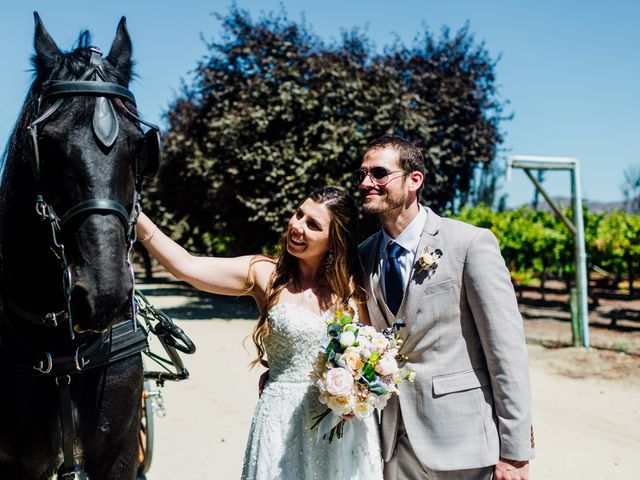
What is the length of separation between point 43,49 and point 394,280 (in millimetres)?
1795

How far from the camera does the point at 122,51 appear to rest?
2363mm

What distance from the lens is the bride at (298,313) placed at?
104 inches

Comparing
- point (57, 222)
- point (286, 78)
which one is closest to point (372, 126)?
point (286, 78)

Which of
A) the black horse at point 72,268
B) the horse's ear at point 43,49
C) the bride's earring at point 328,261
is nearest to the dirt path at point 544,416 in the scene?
the black horse at point 72,268

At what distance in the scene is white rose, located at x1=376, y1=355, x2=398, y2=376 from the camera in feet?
7.67

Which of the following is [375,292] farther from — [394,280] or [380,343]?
[380,343]

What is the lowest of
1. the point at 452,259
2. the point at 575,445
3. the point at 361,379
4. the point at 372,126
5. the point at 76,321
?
the point at 575,445

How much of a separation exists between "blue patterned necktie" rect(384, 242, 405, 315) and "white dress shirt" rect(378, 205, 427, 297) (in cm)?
2

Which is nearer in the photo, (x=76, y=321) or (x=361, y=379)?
(x=76, y=321)

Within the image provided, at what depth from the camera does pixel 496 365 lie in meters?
2.39

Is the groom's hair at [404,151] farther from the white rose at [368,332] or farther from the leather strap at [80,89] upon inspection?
the leather strap at [80,89]

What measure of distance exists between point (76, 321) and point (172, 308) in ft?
51.3

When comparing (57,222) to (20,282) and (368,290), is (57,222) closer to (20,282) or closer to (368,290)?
(20,282)

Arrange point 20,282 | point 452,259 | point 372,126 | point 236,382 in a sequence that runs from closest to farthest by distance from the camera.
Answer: point 20,282
point 452,259
point 236,382
point 372,126
